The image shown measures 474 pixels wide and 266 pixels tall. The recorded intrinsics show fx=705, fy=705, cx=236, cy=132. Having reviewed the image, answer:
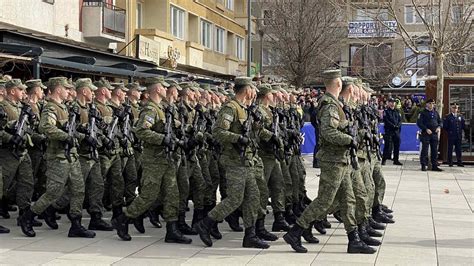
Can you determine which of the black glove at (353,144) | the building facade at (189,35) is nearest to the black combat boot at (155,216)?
the black glove at (353,144)

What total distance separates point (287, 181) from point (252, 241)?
1.67m

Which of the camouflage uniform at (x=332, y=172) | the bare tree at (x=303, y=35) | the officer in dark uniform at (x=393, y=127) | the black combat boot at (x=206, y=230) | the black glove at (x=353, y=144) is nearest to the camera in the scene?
the black glove at (x=353, y=144)

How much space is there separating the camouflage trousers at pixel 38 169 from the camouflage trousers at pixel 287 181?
12.2ft

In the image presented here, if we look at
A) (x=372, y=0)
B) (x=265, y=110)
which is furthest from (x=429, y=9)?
(x=265, y=110)

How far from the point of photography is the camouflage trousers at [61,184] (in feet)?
30.3

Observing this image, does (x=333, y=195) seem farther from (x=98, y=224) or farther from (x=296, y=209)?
(x=98, y=224)

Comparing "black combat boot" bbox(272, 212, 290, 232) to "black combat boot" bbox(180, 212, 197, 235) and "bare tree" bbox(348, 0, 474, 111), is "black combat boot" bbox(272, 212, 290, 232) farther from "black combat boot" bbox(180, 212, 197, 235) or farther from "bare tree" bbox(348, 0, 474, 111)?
"bare tree" bbox(348, 0, 474, 111)

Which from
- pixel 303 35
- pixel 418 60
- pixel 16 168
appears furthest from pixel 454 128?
pixel 303 35

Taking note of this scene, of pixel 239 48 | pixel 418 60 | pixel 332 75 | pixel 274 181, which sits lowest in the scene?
pixel 274 181

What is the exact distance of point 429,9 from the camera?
2236 centimetres

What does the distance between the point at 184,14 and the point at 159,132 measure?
27.1m

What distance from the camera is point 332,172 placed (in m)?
8.41

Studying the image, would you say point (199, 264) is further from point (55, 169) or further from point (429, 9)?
point (429, 9)

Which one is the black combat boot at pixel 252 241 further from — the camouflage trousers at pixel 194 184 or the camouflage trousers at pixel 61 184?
the camouflage trousers at pixel 61 184
